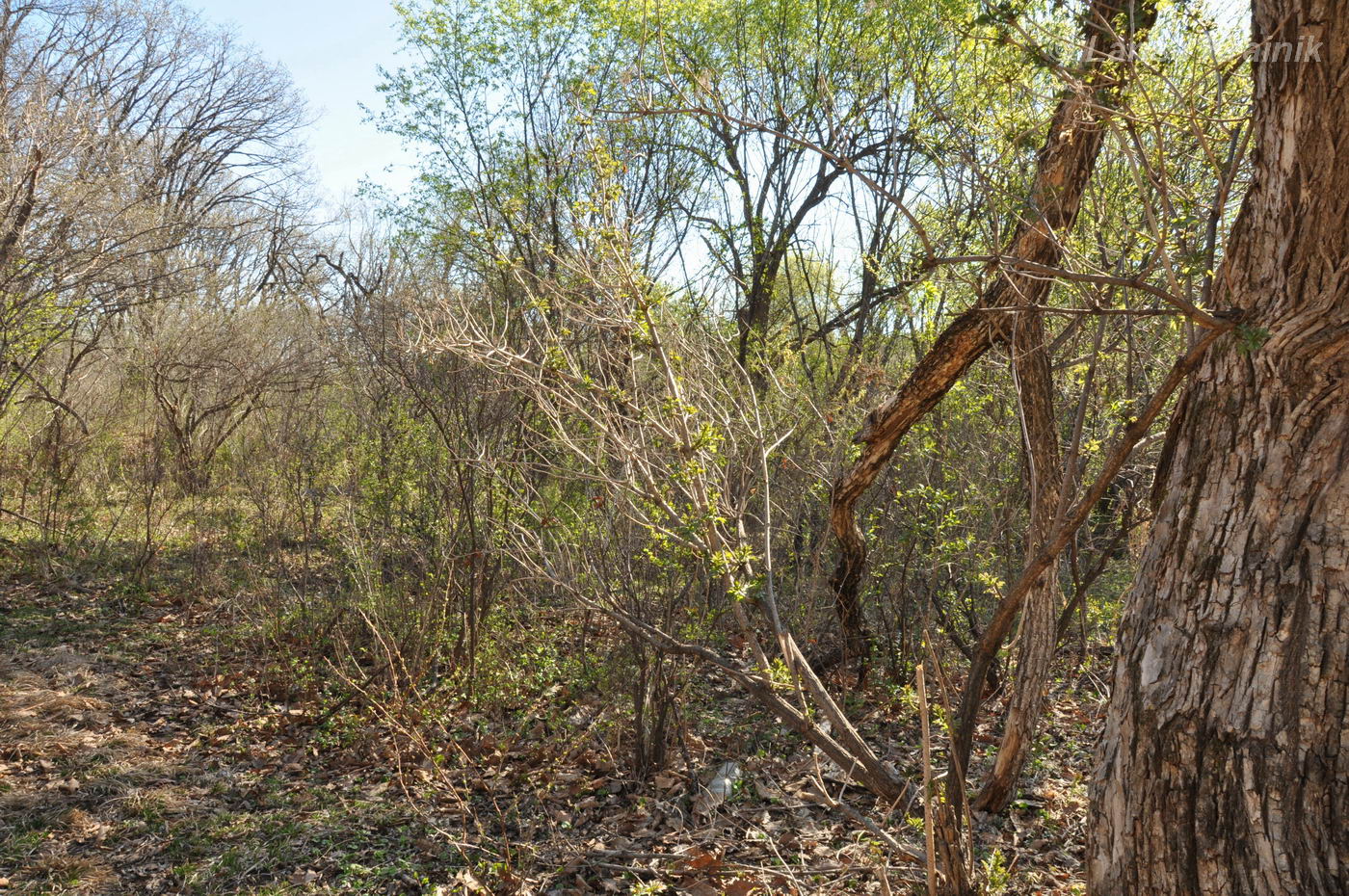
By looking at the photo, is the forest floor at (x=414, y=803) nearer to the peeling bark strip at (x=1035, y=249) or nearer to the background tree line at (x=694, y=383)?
the background tree line at (x=694, y=383)

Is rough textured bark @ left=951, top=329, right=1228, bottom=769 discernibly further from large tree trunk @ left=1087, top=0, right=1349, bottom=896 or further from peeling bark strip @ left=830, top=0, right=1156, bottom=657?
peeling bark strip @ left=830, top=0, right=1156, bottom=657

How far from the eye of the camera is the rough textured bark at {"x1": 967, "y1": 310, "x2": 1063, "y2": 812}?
387 cm

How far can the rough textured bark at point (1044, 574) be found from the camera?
3869 millimetres

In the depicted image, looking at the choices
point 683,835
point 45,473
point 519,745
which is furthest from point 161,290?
point 683,835

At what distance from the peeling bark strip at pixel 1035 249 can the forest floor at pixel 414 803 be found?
62.4 inches

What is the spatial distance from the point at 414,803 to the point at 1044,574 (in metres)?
3.32

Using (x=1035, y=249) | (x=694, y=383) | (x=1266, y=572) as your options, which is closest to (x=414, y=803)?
(x=694, y=383)

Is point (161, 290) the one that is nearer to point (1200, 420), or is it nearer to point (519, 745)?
point (519, 745)

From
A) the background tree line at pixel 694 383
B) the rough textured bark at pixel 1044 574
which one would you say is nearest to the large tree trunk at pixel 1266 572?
the background tree line at pixel 694 383

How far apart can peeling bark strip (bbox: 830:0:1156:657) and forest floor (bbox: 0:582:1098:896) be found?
1.59 meters

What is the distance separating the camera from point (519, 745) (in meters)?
5.39

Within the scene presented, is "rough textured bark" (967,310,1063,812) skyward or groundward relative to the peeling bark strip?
groundward

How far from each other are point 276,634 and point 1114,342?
5592mm

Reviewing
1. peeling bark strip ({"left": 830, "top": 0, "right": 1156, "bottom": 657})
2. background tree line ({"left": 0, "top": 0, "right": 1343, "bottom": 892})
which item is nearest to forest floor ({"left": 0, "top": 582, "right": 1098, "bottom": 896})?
background tree line ({"left": 0, "top": 0, "right": 1343, "bottom": 892})
